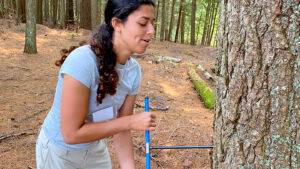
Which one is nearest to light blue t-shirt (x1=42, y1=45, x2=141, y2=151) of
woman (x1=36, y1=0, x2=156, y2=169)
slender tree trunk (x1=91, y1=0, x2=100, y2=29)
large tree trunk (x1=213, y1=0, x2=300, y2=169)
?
woman (x1=36, y1=0, x2=156, y2=169)

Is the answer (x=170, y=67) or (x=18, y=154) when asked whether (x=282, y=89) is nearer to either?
(x=18, y=154)

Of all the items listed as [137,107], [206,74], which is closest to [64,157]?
[137,107]

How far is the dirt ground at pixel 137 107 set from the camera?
3172mm

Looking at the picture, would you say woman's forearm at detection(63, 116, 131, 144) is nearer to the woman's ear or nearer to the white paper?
the white paper

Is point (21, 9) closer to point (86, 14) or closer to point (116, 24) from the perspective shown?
point (86, 14)

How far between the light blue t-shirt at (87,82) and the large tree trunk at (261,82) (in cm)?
66

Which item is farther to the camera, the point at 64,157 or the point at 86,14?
the point at 86,14

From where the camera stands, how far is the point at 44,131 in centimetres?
173

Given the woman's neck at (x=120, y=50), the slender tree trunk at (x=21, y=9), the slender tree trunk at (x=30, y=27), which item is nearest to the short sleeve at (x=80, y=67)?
the woman's neck at (x=120, y=50)

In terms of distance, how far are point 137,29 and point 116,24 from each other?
0.15 m

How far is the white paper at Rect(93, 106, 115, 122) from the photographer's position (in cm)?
160

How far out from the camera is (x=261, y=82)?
46.1 inches

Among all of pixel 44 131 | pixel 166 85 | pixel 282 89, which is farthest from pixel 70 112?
pixel 166 85

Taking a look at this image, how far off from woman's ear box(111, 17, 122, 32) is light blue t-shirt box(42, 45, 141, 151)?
207mm
